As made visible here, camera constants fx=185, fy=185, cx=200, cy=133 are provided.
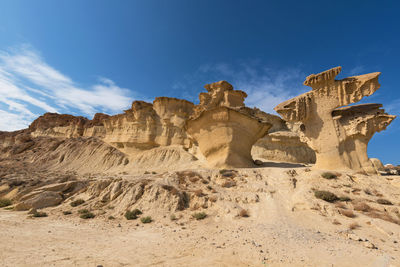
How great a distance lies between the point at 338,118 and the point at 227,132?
809 centimetres

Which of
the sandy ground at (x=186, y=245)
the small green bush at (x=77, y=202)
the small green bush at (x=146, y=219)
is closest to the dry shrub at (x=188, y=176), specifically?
the small green bush at (x=146, y=219)

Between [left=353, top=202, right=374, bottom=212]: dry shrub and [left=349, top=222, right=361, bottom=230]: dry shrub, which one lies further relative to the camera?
[left=353, top=202, right=374, bottom=212]: dry shrub

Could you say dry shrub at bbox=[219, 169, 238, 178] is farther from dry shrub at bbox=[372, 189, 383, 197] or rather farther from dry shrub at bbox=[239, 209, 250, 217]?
dry shrub at bbox=[372, 189, 383, 197]

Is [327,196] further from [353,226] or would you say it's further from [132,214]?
[132,214]

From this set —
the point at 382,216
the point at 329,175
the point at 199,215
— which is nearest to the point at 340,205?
the point at 382,216

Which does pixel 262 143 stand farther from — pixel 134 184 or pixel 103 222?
pixel 103 222

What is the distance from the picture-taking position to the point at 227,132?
53.6 feet

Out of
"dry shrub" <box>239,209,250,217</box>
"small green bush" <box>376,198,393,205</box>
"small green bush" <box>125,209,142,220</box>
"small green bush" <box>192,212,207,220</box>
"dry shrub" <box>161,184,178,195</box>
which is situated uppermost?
"small green bush" <box>376,198,393,205</box>

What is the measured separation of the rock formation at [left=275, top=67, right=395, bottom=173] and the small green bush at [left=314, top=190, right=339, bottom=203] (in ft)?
14.2

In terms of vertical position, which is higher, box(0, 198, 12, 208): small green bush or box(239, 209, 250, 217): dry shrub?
box(239, 209, 250, 217): dry shrub

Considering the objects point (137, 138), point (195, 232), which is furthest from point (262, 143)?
point (195, 232)

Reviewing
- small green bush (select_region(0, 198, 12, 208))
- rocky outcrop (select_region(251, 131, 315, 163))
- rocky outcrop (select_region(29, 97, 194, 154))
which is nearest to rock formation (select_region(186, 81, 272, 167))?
rocky outcrop (select_region(251, 131, 315, 163))

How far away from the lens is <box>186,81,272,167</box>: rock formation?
53.0 feet

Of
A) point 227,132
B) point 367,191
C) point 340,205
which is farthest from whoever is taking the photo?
point 227,132
